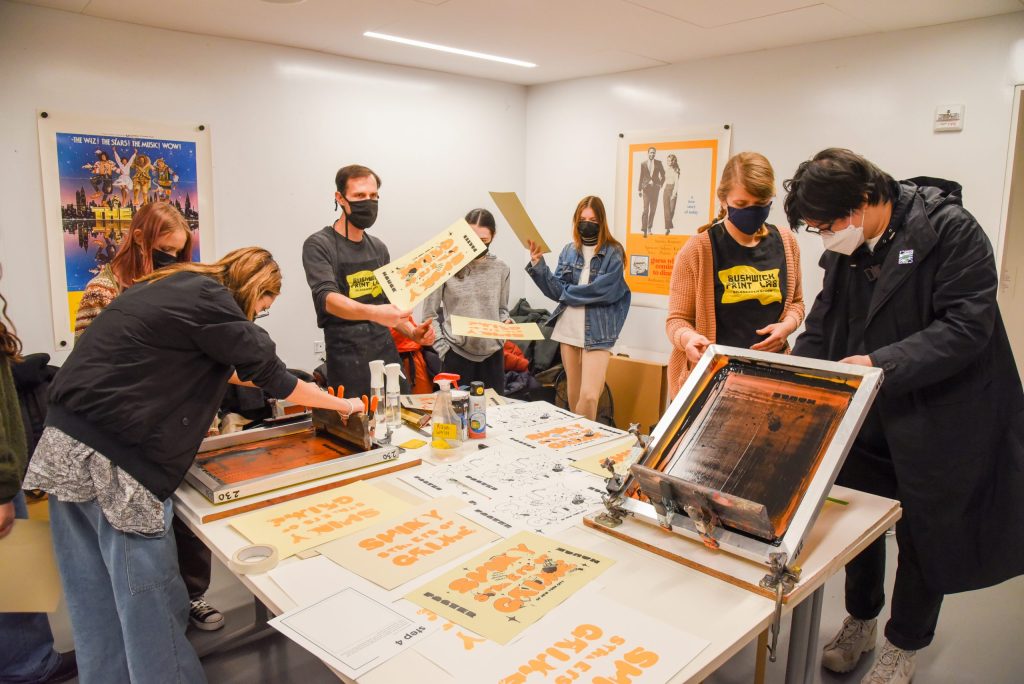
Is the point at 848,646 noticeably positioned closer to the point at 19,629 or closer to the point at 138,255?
the point at 19,629

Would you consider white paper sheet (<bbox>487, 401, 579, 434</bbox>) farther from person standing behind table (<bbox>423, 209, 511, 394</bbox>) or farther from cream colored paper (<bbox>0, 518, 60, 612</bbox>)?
cream colored paper (<bbox>0, 518, 60, 612</bbox>)

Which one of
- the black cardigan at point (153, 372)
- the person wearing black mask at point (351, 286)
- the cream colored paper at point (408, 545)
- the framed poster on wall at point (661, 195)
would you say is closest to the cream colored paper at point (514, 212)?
the person wearing black mask at point (351, 286)

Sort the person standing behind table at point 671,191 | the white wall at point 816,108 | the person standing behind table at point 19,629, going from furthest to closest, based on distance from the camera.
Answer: the person standing behind table at point 671,191
the white wall at point 816,108
the person standing behind table at point 19,629

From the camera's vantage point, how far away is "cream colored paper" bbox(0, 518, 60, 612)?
1.70m

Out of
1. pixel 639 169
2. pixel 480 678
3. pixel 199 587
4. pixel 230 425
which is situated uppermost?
pixel 639 169

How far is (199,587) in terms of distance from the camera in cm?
257

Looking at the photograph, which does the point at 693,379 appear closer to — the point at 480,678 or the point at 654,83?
the point at 480,678

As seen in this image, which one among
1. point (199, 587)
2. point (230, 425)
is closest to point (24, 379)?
point (230, 425)

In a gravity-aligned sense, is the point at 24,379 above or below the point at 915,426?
below

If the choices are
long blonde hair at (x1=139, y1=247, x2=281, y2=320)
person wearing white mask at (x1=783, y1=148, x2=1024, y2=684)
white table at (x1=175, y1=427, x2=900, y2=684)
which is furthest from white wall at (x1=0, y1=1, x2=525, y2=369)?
person wearing white mask at (x1=783, y1=148, x2=1024, y2=684)

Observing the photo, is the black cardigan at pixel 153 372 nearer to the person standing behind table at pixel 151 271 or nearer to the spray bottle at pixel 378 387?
the spray bottle at pixel 378 387

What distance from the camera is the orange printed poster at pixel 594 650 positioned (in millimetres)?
1112

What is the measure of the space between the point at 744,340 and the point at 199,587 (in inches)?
88.1

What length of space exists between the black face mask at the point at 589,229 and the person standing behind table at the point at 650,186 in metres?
0.87
